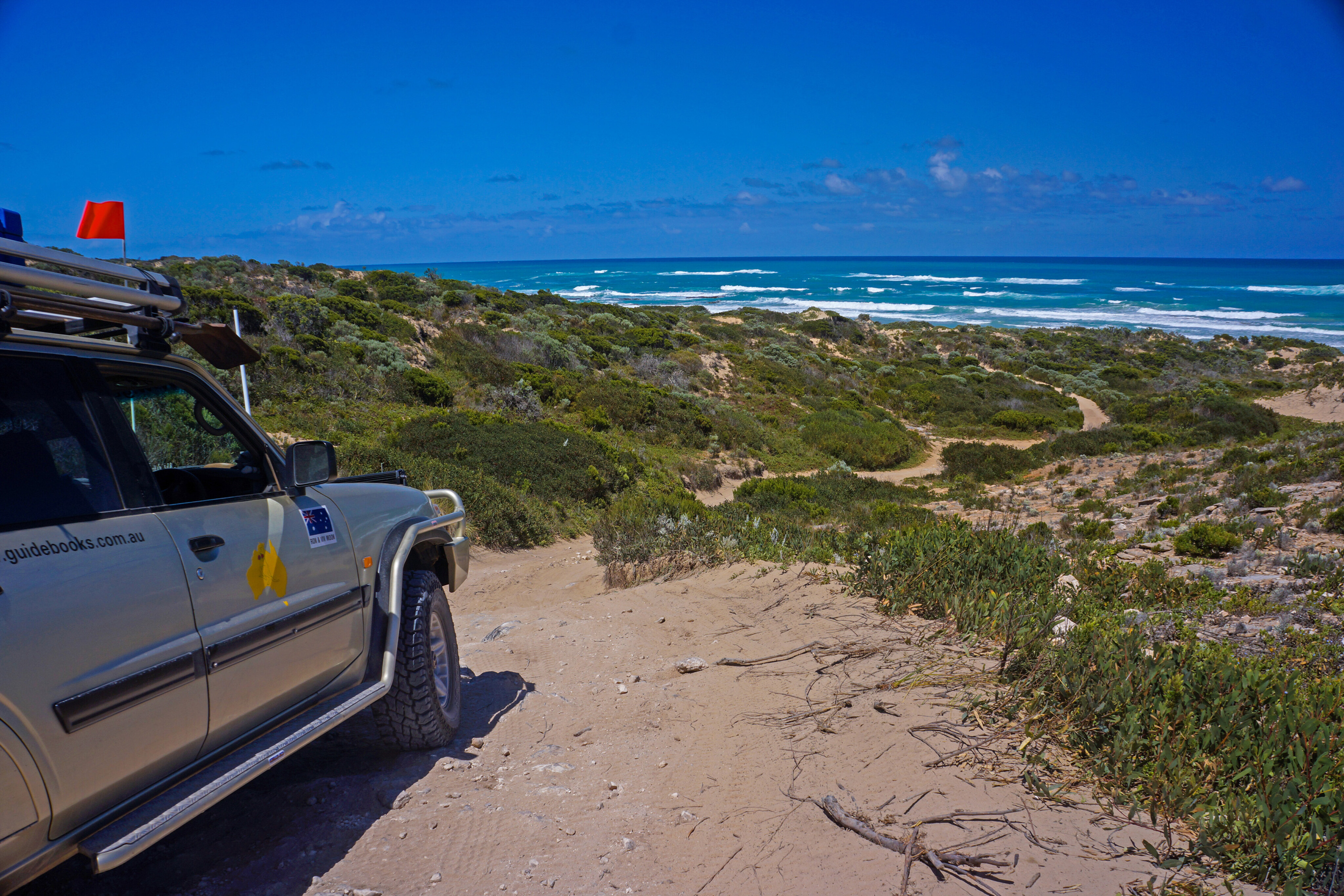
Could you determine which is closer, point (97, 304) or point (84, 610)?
point (84, 610)

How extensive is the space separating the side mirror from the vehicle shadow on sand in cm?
123

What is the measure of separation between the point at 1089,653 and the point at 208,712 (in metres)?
4.02

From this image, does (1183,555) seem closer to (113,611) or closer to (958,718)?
(958,718)

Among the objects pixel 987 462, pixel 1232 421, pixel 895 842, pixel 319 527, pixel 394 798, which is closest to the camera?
pixel 895 842

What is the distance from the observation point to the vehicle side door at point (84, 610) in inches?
79.6

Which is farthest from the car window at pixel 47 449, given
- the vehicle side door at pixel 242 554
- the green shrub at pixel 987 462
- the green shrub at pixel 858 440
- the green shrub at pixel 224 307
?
the green shrub at pixel 858 440

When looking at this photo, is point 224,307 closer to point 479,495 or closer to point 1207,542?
point 479,495

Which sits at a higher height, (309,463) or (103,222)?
(103,222)

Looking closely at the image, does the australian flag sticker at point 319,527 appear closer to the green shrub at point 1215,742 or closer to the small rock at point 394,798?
the small rock at point 394,798

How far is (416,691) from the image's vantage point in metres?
3.71

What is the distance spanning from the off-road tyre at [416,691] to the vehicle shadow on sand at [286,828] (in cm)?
12

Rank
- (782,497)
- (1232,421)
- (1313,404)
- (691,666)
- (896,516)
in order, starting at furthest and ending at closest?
(1313,404)
(1232,421)
(782,497)
(896,516)
(691,666)

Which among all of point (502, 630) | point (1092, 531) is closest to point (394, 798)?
point (502, 630)

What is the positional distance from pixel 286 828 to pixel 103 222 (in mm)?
2840
